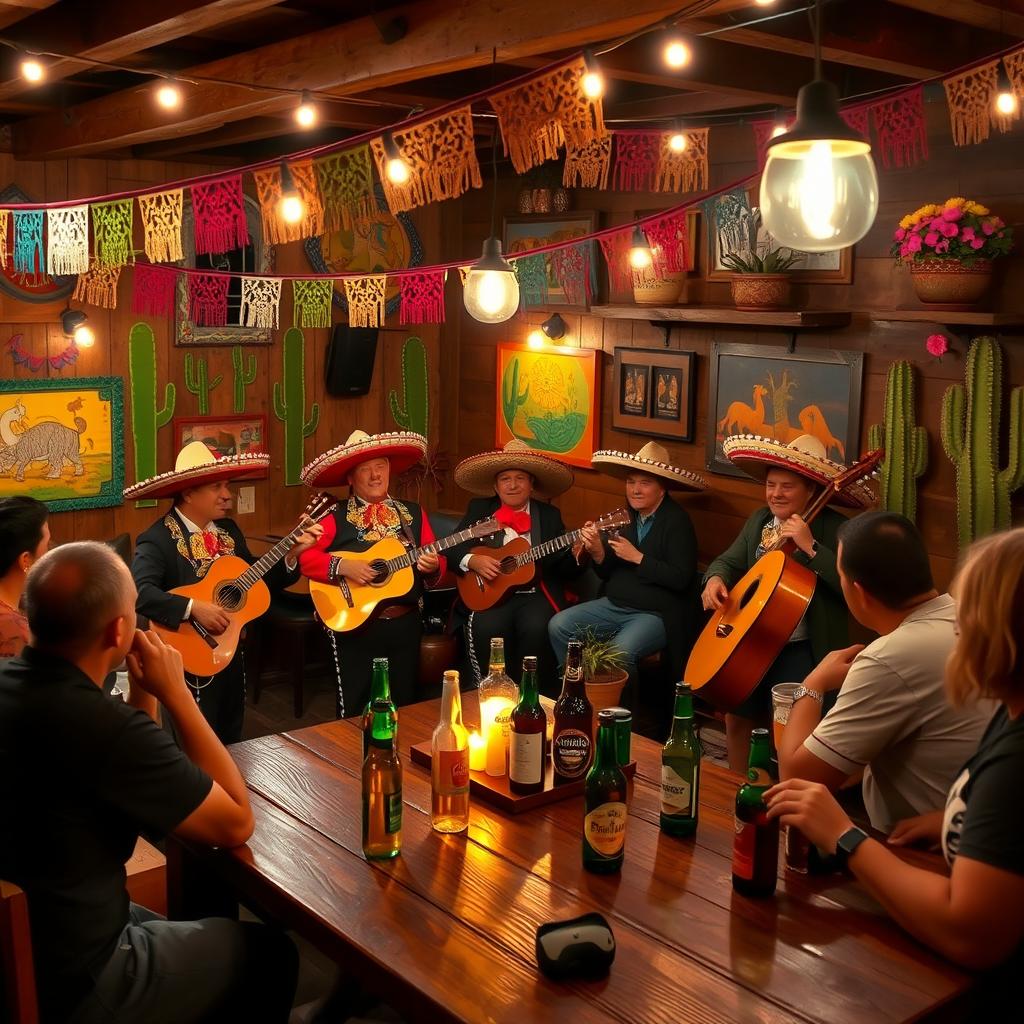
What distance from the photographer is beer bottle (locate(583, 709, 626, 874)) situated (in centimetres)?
221

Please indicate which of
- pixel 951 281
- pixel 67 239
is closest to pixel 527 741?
pixel 67 239

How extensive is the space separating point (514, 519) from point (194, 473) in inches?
58.7

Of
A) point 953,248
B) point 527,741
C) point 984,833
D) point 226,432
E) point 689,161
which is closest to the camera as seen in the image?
point 984,833

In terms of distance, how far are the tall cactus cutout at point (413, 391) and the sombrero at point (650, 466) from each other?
2169mm

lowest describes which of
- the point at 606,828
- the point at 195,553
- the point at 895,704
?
the point at 606,828

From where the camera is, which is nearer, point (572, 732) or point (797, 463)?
point (572, 732)

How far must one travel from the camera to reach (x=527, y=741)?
2512mm

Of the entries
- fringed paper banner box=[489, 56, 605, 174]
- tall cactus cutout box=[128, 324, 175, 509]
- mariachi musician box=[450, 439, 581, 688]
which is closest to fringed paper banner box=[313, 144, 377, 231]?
fringed paper banner box=[489, 56, 605, 174]

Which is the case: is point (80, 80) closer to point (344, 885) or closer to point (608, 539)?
point (608, 539)

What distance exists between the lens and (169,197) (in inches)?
162

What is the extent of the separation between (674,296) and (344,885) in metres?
4.02

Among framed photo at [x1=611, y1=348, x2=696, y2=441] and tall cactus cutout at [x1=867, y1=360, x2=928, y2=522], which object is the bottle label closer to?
tall cactus cutout at [x1=867, y1=360, x2=928, y2=522]

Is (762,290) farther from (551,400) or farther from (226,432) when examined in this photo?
(226,432)

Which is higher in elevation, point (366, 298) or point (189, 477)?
point (366, 298)
